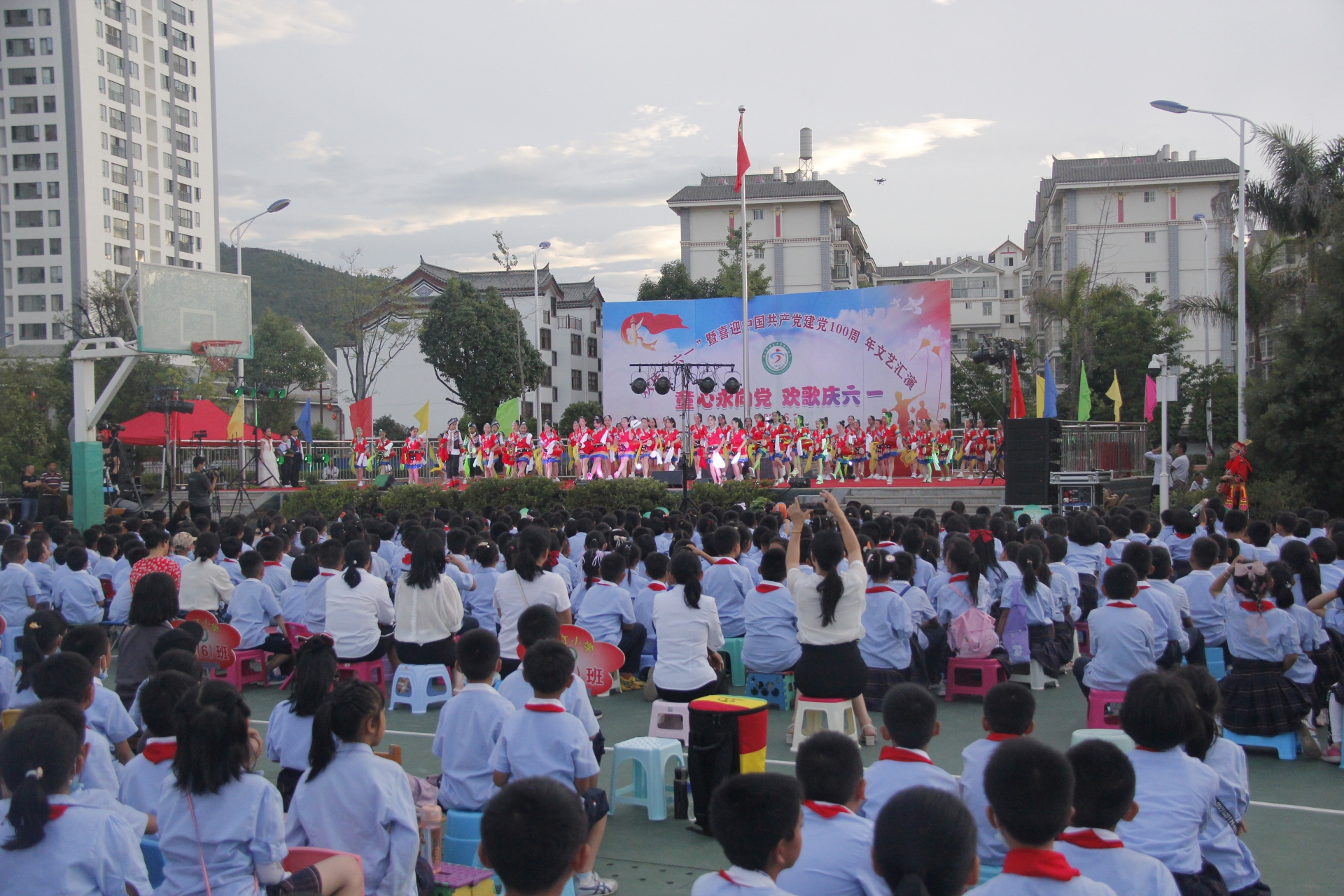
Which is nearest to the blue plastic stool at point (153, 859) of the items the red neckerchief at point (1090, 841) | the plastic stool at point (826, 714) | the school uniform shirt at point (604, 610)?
the red neckerchief at point (1090, 841)

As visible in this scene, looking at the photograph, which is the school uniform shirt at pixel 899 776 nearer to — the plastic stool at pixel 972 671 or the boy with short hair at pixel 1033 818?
the boy with short hair at pixel 1033 818

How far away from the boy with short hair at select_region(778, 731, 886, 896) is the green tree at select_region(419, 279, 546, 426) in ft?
107

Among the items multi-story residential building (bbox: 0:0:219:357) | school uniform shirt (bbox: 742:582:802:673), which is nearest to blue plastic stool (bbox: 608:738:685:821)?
school uniform shirt (bbox: 742:582:802:673)

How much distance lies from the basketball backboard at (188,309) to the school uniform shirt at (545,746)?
1534 cm

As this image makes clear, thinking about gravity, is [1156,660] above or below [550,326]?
below

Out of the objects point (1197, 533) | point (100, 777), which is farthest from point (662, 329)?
point (100, 777)

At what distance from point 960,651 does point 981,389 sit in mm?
32341

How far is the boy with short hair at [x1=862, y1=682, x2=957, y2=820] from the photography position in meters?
3.51

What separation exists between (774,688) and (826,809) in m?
4.62

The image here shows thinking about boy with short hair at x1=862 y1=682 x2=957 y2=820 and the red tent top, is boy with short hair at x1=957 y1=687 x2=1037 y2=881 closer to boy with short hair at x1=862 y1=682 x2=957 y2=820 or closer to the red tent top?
boy with short hair at x1=862 y1=682 x2=957 y2=820

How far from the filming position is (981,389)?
126 feet

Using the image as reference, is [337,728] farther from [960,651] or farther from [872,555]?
[960,651]

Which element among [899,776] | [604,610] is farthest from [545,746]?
[604,610]

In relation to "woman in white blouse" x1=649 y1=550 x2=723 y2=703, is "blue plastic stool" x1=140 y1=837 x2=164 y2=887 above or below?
below
